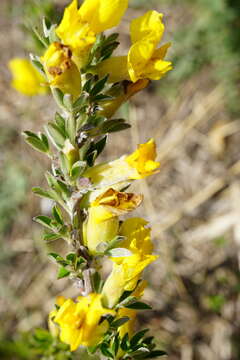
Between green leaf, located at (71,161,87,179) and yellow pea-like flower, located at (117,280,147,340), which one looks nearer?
green leaf, located at (71,161,87,179)

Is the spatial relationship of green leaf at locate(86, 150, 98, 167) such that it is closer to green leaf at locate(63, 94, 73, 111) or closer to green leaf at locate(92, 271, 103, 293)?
green leaf at locate(63, 94, 73, 111)

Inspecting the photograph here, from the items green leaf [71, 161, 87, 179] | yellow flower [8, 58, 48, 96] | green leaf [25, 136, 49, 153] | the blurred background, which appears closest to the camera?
green leaf [71, 161, 87, 179]

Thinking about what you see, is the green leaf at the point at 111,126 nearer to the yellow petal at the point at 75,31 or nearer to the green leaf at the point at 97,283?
the yellow petal at the point at 75,31

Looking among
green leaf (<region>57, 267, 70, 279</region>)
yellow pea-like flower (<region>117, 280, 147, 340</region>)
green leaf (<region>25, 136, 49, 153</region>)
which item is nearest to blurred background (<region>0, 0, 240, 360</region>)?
yellow pea-like flower (<region>117, 280, 147, 340</region>)

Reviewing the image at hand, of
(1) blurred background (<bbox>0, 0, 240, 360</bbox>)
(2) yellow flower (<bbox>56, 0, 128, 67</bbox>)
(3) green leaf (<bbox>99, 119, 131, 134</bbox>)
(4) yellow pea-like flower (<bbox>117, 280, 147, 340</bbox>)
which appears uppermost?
(2) yellow flower (<bbox>56, 0, 128, 67</bbox>)

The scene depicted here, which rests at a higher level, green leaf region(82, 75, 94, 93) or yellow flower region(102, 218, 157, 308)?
green leaf region(82, 75, 94, 93)

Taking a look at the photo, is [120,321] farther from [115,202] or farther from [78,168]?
[78,168]

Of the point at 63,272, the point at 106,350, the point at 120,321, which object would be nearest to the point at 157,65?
the point at 63,272

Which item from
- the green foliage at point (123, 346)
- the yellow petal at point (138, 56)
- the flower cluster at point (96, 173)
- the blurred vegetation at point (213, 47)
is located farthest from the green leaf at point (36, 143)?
the blurred vegetation at point (213, 47)
